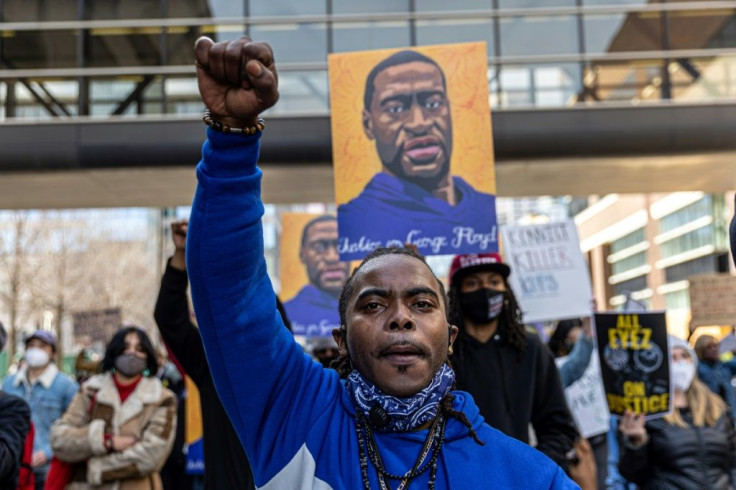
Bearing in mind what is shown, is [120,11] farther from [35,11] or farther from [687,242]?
[687,242]

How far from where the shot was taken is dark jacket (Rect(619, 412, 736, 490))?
526 centimetres

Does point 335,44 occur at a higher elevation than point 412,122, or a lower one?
higher

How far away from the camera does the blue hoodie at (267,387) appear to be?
1683 millimetres

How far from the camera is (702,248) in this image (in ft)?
150

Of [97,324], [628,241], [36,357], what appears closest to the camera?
[36,357]

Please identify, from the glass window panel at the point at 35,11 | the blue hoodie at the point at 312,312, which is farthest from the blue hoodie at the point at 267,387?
the glass window panel at the point at 35,11

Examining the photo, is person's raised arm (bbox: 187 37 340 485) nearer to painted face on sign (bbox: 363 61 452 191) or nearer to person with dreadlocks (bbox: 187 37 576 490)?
person with dreadlocks (bbox: 187 37 576 490)

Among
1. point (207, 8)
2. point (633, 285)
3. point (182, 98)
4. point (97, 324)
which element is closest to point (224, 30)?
point (207, 8)

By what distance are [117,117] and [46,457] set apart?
4.50m

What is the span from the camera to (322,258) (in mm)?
9820

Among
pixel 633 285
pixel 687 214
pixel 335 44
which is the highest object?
pixel 687 214

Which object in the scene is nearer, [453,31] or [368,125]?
[368,125]

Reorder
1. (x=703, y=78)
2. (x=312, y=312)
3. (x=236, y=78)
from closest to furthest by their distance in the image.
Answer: (x=236, y=78), (x=312, y=312), (x=703, y=78)

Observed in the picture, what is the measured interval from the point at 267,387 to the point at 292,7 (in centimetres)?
1027
